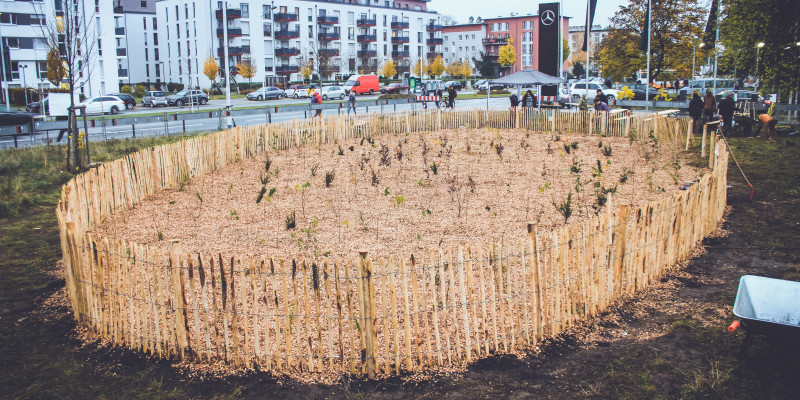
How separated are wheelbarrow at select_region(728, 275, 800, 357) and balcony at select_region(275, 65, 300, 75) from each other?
241 feet

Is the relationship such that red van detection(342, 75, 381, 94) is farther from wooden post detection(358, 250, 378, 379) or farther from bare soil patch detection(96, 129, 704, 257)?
wooden post detection(358, 250, 378, 379)

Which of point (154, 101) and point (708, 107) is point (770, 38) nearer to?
point (708, 107)

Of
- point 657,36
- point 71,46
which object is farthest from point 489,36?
point 71,46

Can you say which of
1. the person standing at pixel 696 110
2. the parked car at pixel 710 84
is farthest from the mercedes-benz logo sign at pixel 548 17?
the parked car at pixel 710 84

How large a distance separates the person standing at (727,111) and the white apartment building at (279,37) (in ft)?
149

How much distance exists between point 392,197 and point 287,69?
66.9 meters

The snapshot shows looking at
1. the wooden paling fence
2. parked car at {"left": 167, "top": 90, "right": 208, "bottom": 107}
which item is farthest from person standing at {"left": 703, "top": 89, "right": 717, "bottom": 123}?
parked car at {"left": 167, "top": 90, "right": 208, "bottom": 107}

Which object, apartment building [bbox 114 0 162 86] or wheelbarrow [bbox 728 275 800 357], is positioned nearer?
wheelbarrow [bbox 728 275 800 357]

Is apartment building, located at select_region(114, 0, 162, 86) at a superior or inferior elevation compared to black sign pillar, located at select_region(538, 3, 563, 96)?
superior

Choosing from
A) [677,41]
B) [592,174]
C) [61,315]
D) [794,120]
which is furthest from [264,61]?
[61,315]

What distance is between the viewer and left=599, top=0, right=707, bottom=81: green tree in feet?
141

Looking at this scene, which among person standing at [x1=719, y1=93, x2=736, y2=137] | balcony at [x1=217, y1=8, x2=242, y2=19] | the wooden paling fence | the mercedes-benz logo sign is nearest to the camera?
the wooden paling fence

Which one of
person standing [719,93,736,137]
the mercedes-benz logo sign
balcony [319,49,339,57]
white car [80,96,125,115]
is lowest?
person standing [719,93,736,137]

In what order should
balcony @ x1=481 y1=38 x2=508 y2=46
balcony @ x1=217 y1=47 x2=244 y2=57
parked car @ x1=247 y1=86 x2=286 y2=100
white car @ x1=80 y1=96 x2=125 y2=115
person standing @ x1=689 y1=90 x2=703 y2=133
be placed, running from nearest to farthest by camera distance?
person standing @ x1=689 y1=90 x2=703 y2=133, white car @ x1=80 y1=96 x2=125 y2=115, parked car @ x1=247 y1=86 x2=286 y2=100, balcony @ x1=217 y1=47 x2=244 y2=57, balcony @ x1=481 y1=38 x2=508 y2=46
